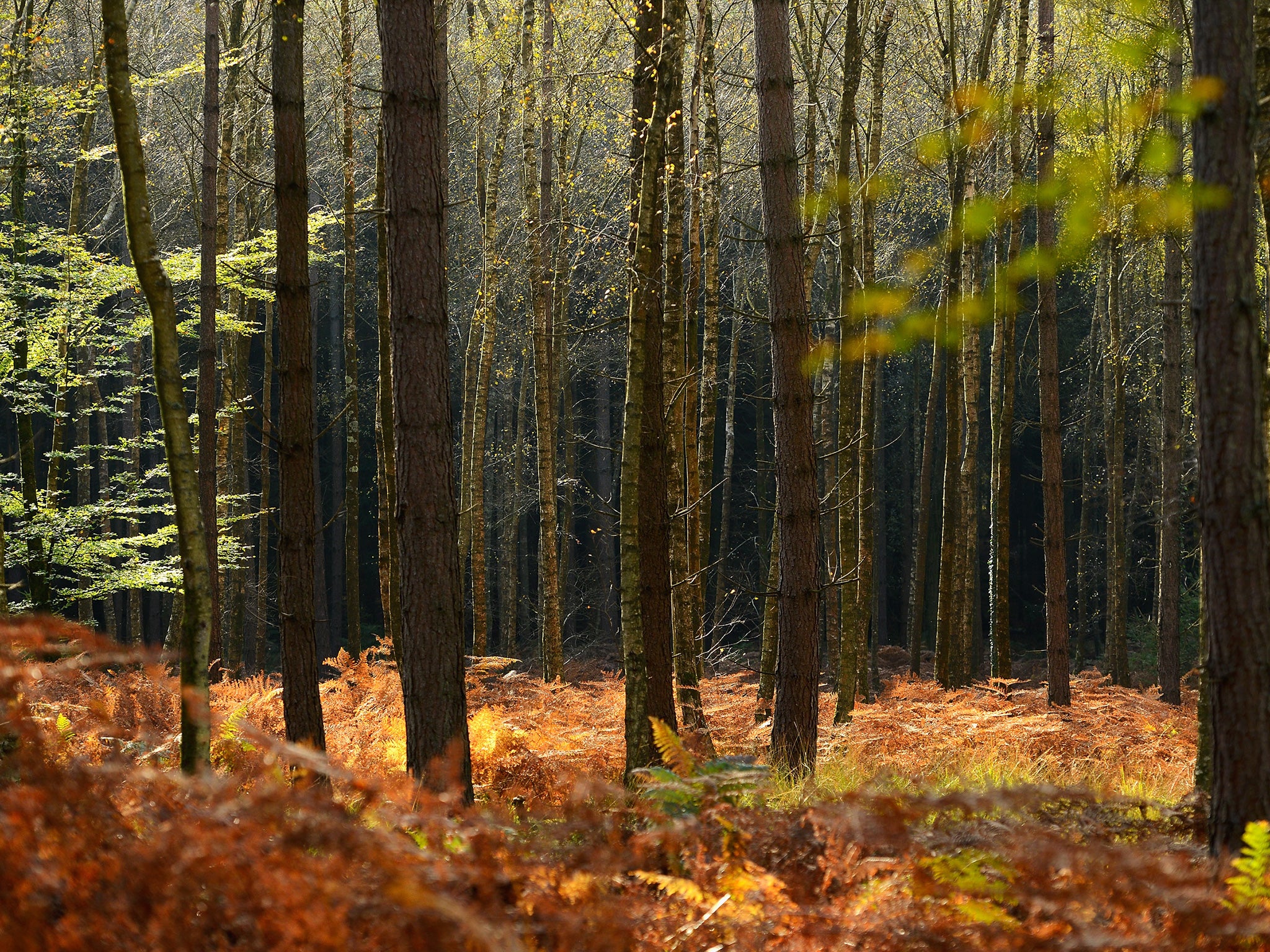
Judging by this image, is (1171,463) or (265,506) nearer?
(1171,463)

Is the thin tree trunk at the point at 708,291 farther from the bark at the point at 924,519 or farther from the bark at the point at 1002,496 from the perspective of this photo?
the bark at the point at 924,519

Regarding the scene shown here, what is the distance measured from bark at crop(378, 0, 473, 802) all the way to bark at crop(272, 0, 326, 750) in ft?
4.33

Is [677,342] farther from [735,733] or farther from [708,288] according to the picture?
[735,733]

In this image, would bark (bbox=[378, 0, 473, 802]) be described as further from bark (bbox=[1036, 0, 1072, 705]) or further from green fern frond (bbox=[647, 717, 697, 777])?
bark (bbox=[1036, 0, 1072, 705])

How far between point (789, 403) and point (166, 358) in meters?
3.54

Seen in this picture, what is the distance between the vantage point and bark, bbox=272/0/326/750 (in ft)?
19.9

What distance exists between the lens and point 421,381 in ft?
16.4

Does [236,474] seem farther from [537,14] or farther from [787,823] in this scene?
[787,823]

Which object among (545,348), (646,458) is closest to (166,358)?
(646,458)

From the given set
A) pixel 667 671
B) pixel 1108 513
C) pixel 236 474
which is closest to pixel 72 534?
pixel 236 474

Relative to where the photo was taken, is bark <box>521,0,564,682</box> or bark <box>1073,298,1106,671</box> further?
bark <box>1073,298,1106,671</box>

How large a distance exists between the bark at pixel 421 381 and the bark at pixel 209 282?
549 centimetres

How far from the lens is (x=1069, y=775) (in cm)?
709

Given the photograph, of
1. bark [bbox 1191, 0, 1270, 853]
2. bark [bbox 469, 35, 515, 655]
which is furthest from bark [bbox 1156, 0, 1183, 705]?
bark [bbox 469, 35, 515, 655]
